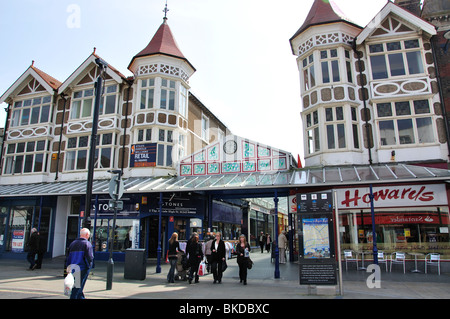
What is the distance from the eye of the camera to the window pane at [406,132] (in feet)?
51.4

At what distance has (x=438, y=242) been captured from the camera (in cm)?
1388

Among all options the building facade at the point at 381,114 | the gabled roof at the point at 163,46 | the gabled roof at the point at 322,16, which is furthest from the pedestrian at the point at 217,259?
the gabled roof at the point at 163,46

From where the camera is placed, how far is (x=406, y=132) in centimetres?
1578

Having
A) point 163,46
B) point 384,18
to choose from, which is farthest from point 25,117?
point 384,18

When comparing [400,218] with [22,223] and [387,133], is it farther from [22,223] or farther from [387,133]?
[22,223]

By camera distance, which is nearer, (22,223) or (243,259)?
(243,259)

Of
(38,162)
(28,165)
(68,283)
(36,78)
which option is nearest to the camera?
(68,283)

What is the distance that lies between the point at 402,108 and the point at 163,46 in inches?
573

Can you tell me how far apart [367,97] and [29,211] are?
21.4m

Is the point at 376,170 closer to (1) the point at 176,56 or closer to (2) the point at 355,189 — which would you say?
(2) the point at 355,189

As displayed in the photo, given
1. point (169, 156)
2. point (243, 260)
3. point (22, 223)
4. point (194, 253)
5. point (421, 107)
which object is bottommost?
point (243, 260)

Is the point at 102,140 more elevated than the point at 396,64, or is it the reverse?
the point at 396,64

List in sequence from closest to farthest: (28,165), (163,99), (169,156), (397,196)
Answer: (397,196), (169,156), (163,99), (28,165)
